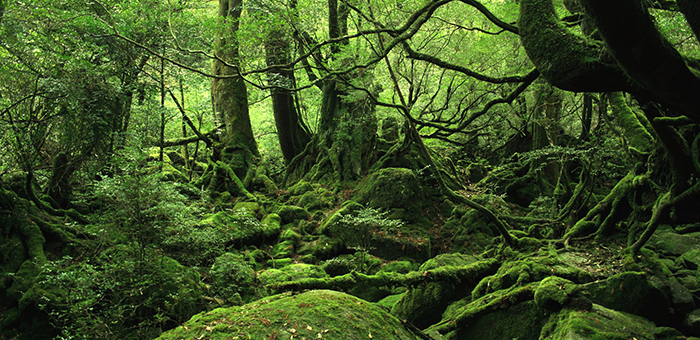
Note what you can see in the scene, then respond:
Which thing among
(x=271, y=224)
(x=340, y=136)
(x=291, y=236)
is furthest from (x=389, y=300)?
(x=340, y=136)

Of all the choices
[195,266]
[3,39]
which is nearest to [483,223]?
[195,266]

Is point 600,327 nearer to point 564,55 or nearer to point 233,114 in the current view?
point 564,55

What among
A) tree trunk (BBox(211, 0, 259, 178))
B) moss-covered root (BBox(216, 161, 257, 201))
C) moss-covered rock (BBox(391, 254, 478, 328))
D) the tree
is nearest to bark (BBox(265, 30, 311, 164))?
tree trunk (BBox(211, 0, 259, 178))

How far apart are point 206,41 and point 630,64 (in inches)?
471

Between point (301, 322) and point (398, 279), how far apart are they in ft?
8.61

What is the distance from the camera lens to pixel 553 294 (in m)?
4.04

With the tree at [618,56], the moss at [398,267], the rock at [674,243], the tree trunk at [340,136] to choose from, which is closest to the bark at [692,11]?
the tree at [618,56]

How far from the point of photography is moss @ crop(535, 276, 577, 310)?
3971 millimetres

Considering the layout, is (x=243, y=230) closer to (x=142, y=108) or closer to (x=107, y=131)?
(x=107, y=131)

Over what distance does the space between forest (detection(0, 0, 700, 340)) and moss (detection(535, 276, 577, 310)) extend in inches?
1.3

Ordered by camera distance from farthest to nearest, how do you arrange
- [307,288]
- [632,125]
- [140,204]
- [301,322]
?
[632,125], [140,204], [307,288], [301,322]

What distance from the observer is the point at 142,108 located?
9867 millimetres

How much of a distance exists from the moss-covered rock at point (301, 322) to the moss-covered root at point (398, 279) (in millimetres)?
1160

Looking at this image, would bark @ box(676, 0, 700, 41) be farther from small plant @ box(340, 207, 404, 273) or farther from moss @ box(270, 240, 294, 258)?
moss @ box(270, 240, 294, 258)
